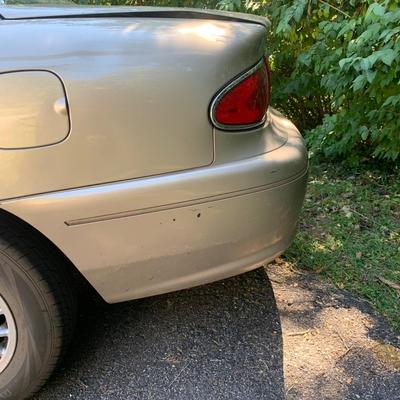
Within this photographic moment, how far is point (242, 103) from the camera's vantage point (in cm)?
187

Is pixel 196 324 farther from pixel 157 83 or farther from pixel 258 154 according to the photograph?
pixel 157 83

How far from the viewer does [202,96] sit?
1.78 meters

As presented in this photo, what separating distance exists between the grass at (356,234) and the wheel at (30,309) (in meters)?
1.51

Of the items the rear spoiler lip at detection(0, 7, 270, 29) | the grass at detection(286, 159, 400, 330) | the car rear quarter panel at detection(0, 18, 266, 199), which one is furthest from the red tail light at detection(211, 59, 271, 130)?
the grass at detection(286, 159, 400, 330)

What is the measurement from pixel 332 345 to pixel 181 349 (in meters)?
0.70

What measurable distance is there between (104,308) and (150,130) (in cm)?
121

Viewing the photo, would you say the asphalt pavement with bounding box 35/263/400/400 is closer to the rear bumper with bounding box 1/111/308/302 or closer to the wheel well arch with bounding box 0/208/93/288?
the rear bumper with bounding box 1/111/308/302

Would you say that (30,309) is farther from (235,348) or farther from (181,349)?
(235,348)

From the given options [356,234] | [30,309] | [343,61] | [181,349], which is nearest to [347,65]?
[343,61]

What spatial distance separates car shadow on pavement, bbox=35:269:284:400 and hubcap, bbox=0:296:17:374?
10.3 inches

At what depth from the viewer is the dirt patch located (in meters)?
2.09

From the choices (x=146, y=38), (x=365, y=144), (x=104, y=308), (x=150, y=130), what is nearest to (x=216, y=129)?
(x=150, y=130)

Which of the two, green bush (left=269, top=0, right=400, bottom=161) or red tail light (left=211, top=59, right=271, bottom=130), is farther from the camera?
green bush (left=269, top=0, right=400, bottom=161)

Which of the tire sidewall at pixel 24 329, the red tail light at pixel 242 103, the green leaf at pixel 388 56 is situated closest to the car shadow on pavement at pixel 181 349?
the tire sidewall at pixel 24 329
